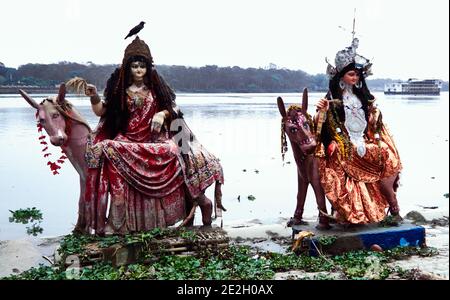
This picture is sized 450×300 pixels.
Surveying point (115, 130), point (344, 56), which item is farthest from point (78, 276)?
point (344, 56)

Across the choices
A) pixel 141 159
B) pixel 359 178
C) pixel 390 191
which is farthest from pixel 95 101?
pixel 390 191

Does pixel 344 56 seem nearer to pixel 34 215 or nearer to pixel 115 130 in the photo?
pixel 115 130

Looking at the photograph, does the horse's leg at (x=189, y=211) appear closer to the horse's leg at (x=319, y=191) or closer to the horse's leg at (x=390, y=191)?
the horse's leg at (x=319, y=191)

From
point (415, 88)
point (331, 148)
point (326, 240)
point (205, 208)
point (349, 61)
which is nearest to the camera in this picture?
point (326, 240)

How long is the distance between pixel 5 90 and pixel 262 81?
4800 mm

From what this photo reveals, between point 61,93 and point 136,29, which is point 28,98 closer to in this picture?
point 61,93

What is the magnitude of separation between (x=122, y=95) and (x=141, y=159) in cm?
76

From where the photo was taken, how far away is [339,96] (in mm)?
6914

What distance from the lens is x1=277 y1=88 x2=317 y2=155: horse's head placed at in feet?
21.5

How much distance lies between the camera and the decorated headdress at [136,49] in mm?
6754
